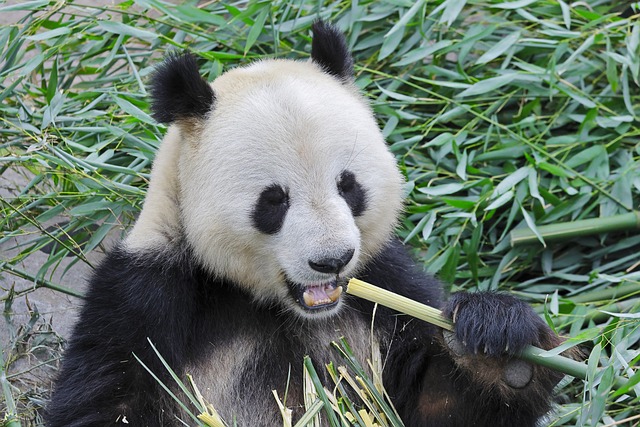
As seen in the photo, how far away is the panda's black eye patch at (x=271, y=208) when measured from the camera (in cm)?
299

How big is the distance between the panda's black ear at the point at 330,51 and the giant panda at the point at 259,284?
9cm

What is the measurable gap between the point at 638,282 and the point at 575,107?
111cm

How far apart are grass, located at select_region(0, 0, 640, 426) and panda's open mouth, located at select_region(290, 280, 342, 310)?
1.13 metres

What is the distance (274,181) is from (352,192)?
27cm

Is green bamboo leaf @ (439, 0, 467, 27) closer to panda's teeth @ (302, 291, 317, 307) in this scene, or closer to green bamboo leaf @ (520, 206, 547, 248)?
green bamboo leaf @ (520, 206, 547, 248)

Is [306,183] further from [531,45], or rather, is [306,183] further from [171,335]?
[531,45]

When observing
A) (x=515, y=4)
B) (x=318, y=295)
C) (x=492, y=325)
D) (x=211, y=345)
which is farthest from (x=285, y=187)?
(x=515, y=4)

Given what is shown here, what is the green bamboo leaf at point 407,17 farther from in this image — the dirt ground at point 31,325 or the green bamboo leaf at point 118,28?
the dirt ground at point 31,325

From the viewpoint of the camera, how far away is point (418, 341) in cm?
337

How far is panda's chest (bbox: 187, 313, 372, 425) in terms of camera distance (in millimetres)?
3232

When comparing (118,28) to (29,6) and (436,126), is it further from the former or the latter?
(436,126)

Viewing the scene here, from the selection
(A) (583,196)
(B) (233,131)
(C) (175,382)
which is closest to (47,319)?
(C) (175,382)

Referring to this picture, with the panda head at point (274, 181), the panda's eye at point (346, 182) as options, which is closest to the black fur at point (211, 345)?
the panda head at point (274, 181)

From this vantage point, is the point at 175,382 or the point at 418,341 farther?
the point at 418,341
